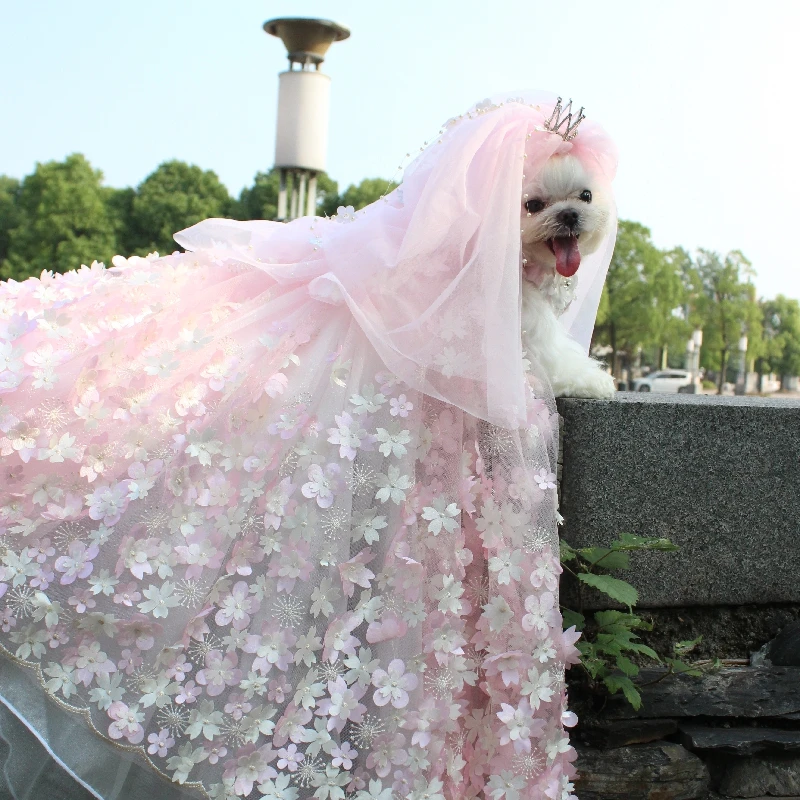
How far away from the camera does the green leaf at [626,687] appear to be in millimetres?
2340

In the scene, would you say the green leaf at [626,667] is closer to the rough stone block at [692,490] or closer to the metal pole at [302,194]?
the rough stone block at [692,490]

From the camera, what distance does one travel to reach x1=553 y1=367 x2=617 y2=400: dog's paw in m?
2.84

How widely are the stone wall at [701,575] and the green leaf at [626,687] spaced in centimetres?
13

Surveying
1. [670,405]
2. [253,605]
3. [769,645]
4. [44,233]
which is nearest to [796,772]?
[769,645]

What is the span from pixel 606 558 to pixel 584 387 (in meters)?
0.59

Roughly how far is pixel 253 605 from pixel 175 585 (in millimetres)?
183

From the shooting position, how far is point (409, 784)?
76.5 inches

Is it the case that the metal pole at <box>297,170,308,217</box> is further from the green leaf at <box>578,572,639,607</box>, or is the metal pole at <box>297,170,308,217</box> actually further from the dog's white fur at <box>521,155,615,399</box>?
the green leaf at <box>578,572,639,607</box>

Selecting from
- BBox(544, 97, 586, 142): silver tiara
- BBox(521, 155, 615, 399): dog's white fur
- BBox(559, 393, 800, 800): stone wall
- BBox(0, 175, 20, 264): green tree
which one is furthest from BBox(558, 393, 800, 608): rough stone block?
BBox(0, 175, 20, 264): green tree

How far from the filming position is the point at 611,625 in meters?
2.54

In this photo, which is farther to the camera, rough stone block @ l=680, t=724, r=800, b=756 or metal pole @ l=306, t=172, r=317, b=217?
metal pole @ l=306, t=172, r=317, b=217

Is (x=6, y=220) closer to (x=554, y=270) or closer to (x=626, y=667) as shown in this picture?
(x=554, y=270)

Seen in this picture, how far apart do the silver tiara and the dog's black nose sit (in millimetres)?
229

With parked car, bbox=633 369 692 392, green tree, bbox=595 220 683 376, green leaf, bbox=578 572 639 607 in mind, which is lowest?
green leaf, bbox=578 572 639 607
